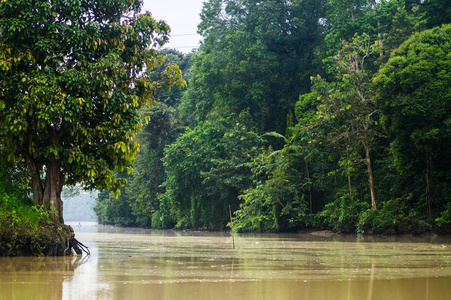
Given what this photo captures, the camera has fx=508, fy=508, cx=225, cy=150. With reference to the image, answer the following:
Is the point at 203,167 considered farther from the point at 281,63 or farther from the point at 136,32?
the point at 136,32

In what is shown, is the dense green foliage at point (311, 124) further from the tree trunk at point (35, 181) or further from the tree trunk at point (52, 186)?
the tree trunk at point (35, 181)

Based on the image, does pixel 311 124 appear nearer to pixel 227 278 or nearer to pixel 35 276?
pixel 227 278

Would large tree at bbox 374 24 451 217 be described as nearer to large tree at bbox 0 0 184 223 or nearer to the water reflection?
large tree at bbox 0 0 184 223

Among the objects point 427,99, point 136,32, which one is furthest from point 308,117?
point 136,32

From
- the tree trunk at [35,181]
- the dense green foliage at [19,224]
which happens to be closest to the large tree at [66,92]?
the tree trunk at [35,181]

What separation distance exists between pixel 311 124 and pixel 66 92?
1811cm

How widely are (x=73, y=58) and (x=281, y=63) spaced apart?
2950cm

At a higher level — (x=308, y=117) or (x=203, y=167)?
(x=308, y=117)

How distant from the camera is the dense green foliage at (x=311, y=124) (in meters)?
21.7

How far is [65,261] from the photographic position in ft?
36.0

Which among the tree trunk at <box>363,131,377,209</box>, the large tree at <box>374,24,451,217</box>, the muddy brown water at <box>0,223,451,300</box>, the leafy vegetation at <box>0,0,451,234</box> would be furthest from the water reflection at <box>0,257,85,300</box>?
the tree trunk at <box>363,131,377,209</box>

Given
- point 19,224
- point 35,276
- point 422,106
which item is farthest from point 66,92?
point 422,106

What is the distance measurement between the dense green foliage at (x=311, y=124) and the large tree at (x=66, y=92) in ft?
41.7

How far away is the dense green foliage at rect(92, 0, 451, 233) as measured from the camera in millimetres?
21688
